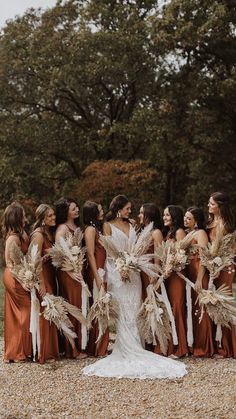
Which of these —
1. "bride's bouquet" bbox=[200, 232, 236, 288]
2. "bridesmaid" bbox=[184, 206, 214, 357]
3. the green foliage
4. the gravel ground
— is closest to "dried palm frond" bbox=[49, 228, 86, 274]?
the gravel ground

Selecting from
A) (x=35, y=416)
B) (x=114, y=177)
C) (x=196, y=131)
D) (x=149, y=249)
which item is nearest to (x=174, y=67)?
(x=196, y=131)

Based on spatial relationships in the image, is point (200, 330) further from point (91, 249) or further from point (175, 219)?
point (91, 249)

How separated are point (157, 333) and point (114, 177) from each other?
15.2 m

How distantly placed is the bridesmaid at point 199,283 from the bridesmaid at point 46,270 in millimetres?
1840

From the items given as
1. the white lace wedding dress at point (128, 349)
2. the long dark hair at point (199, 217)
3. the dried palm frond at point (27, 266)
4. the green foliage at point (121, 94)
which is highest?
the green foliage at point (121, 94)

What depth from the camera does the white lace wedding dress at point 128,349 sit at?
753cm

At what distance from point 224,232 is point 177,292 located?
1.02 metres

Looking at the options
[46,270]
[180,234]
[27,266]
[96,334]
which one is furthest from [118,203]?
[96,334]

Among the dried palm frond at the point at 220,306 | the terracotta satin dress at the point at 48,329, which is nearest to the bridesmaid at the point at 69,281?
the terracotta satin dress at the point at 48,329

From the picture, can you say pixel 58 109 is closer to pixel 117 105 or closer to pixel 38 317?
pixel 117 105

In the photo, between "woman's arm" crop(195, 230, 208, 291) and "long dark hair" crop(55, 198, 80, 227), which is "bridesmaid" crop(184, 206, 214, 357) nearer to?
"woman's arm" crop(195, 230, 208, 291)

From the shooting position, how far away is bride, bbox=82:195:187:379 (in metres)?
7.56

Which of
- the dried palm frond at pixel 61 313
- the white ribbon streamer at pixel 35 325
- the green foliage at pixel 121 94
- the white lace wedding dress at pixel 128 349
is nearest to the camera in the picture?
the white lace wedding dress at pixel 128 349

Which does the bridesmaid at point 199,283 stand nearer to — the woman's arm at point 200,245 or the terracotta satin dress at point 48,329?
the woman's arm at point 200,245
